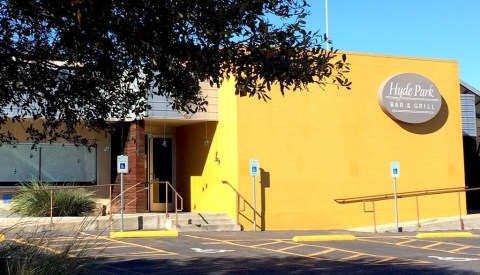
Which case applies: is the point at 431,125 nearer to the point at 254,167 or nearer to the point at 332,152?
the point at 332,152

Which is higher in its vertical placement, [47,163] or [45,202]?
[47,163]

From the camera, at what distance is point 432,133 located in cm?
2211

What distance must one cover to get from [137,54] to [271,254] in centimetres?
787

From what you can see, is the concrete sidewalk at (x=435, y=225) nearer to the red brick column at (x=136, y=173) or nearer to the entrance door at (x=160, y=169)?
the entrance door at (x=160, y=169)

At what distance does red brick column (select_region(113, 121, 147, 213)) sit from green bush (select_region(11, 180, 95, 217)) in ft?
4.66

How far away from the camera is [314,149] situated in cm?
2061

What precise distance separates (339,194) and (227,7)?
1555 cm

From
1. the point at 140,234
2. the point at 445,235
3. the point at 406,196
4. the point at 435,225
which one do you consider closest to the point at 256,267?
the point at 140,234

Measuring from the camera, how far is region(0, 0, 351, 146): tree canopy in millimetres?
5883

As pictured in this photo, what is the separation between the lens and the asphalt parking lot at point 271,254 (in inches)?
433

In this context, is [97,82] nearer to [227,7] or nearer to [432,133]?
[227,7]

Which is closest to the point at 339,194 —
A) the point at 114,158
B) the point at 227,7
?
the point at 114,158

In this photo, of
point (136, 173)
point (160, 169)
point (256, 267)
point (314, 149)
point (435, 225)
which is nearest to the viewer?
point (256, 267)

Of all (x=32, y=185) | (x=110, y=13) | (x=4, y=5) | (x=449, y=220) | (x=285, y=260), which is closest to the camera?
(x=110, y=13)
